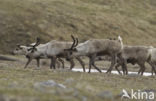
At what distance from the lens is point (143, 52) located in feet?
89.0

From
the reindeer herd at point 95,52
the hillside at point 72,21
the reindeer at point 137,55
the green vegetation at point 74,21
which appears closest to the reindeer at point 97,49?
the reindeer herd at point 95,52

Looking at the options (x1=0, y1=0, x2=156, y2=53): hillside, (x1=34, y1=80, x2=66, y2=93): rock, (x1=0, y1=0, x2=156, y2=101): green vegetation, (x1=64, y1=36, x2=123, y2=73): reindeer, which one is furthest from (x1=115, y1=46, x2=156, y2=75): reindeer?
(x1=0, y1=0, x2=156, y2=53): hillside

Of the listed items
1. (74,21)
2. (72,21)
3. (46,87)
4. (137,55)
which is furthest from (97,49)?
(74,21)

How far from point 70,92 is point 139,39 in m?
62.7

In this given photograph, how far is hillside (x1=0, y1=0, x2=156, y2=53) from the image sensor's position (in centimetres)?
6203

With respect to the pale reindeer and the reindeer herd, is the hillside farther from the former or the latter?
the pale reindeer

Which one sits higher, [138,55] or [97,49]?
[97,49]

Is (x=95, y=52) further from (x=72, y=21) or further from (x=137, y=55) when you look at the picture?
(x=72, y=21)

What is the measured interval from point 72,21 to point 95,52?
46332mm

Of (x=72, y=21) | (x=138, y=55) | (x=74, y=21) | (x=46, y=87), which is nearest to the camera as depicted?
(x=46, y=87)

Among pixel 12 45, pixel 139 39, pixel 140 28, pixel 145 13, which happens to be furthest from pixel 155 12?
pixel 12 45

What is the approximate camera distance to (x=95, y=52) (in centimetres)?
2478

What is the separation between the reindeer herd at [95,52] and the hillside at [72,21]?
28591 mm

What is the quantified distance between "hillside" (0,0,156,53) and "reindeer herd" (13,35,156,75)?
93.8 ft
